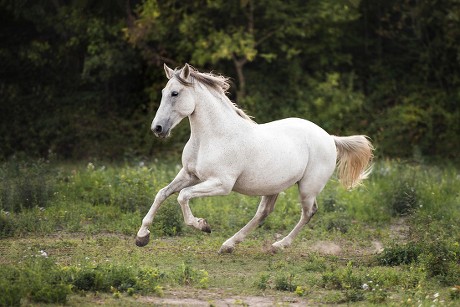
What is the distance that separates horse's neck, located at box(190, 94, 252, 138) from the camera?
8656 mm

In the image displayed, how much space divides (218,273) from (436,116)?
12.0 m

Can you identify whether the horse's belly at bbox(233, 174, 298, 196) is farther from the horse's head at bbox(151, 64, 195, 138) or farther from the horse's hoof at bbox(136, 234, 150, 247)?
the horse's hoof at bbox(136, 234, 150, 247)

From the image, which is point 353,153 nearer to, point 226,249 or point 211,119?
point 226,249

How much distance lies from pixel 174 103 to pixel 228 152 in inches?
30.0

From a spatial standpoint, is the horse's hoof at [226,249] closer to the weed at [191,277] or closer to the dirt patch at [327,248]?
the dirt patch at [327,248]

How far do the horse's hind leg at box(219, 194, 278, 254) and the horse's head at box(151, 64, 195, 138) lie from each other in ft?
5.02

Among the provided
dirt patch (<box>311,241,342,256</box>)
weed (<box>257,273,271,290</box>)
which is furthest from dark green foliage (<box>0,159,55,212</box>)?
weed (<box>257,273,271,290</box>)

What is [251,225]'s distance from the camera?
940 centimetres

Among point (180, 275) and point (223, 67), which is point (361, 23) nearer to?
point (223, 67)

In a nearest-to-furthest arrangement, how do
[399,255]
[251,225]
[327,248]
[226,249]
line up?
[399,255] → [226,249] → [251,225] → [327,248]

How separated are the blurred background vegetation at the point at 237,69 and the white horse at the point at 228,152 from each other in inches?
342

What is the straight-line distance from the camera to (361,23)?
20562 mm

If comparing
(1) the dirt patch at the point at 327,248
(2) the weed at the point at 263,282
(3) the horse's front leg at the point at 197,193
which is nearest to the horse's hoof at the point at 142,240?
(3) the horse's front leg at the point at 197,193

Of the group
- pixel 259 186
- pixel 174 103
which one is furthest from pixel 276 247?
pixel 174 103
